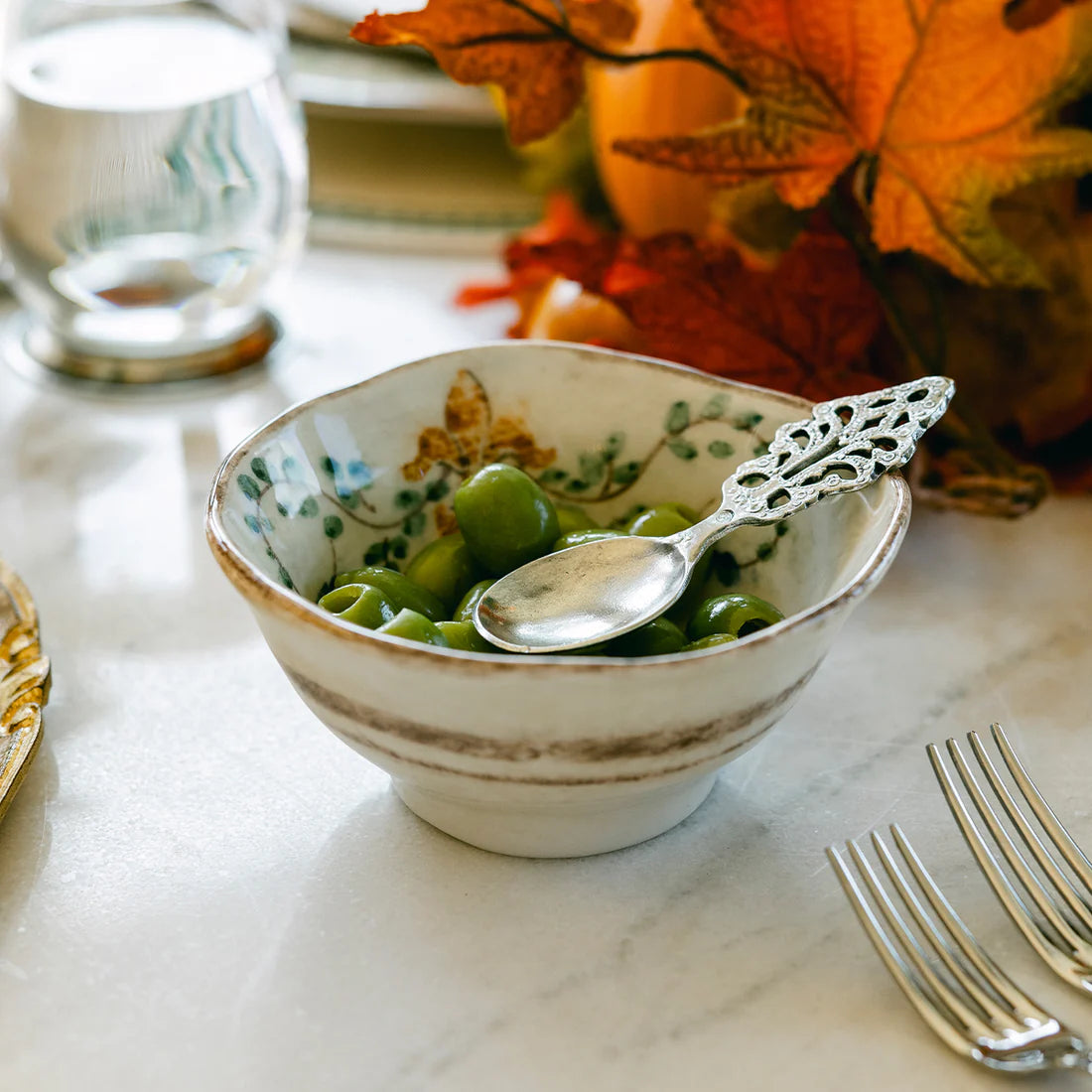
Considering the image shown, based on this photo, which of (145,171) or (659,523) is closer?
(659,523)

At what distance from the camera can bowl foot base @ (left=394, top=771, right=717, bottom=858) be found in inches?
16.9

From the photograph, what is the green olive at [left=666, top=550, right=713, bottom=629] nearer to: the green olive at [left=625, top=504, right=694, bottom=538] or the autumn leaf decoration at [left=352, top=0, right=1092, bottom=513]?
the green olive at [left=625, top=504, right=694, bottom=538]

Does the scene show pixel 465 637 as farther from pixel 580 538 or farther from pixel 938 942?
pixel 938 942

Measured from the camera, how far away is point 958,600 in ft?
2.07

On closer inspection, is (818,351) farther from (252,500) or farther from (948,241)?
(252,500)

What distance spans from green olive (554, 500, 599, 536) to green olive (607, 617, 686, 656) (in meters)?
0.07

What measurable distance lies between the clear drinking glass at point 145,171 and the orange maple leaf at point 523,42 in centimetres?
22

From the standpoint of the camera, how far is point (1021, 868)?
0.43m

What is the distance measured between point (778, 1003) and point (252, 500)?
25 centimetres

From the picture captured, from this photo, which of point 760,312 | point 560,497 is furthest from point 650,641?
point 760,312

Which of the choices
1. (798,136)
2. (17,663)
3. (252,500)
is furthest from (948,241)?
(17,663)

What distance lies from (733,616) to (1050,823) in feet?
0.42

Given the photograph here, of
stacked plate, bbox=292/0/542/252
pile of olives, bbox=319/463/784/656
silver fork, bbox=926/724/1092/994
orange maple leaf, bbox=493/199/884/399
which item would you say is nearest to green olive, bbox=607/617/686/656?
pile of olives, bbox=319/463/784/656

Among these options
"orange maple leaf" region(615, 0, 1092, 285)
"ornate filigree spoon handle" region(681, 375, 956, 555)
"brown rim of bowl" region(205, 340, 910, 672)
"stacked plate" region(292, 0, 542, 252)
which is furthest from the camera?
"stacked plate" region(292, 0, 542, 252)
